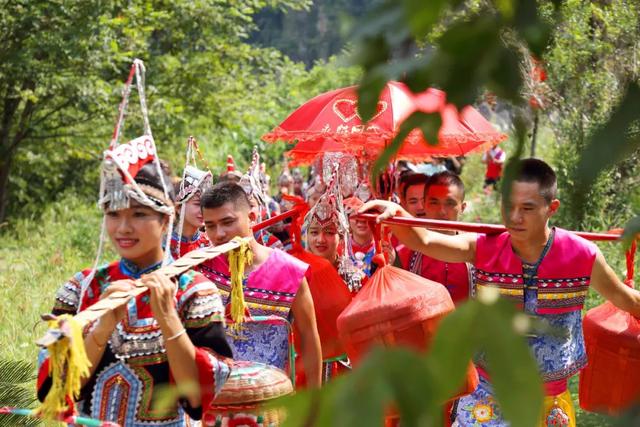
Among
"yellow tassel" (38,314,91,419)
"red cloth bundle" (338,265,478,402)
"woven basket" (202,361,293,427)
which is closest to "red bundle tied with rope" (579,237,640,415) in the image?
"red cloth bundle" (338,265,478,402)

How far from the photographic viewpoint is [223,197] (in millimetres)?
4391

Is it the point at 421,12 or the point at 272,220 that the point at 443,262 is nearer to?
the point at 272,220

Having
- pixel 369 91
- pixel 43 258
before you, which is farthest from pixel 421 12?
pixel 43 258

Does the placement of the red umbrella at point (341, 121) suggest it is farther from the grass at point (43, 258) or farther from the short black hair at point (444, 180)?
the grass at point (43, 258)

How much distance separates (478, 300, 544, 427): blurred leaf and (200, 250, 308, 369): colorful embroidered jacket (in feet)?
11.0

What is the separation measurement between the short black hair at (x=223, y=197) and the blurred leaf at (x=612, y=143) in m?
3.27

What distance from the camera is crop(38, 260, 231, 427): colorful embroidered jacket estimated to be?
304 centimetres

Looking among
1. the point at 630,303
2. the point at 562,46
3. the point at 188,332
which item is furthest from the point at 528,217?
the point at 562,46

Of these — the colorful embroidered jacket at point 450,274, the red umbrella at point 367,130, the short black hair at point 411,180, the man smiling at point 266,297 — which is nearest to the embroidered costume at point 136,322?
the man smiling at point 266,297

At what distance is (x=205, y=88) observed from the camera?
1534 centimetres

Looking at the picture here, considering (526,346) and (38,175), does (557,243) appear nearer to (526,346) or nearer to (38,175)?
(526,346)

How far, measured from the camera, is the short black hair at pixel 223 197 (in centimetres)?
438

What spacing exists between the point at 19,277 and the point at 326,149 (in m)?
4.22

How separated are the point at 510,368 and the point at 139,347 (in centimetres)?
222
